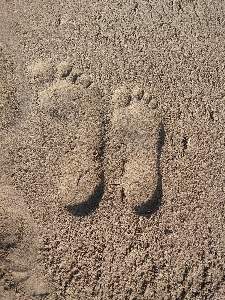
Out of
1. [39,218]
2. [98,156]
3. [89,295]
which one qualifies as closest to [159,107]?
[98,156]

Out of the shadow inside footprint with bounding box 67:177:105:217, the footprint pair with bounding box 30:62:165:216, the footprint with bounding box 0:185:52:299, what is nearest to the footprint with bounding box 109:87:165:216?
the footprint pair with bounding box 30:62:165:216

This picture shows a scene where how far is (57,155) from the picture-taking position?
1969 millimetres

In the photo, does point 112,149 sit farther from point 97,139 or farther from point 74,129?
point 74,129

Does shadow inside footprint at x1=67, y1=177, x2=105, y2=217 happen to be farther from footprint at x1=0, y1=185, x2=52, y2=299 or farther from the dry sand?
footprint at x1=0, y1=185, x2=52, y2=299

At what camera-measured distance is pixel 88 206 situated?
1905mm

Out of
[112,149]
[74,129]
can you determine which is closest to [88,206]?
[112,149]

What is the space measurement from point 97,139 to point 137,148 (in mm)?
229

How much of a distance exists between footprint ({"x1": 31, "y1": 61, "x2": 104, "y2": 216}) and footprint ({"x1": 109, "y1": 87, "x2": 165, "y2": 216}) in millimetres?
99

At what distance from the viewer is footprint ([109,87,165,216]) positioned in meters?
1.93

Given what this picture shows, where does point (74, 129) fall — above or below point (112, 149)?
above

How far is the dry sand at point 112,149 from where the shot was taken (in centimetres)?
183

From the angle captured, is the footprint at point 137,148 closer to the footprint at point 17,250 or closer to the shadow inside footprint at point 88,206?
the shadow inside footprint at point 88,206

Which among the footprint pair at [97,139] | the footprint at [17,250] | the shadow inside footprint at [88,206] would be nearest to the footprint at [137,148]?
the footprint pair at [97,139]

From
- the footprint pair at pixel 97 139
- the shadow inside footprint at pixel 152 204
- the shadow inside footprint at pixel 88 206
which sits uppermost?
the footprint pair at pixel 97 139
